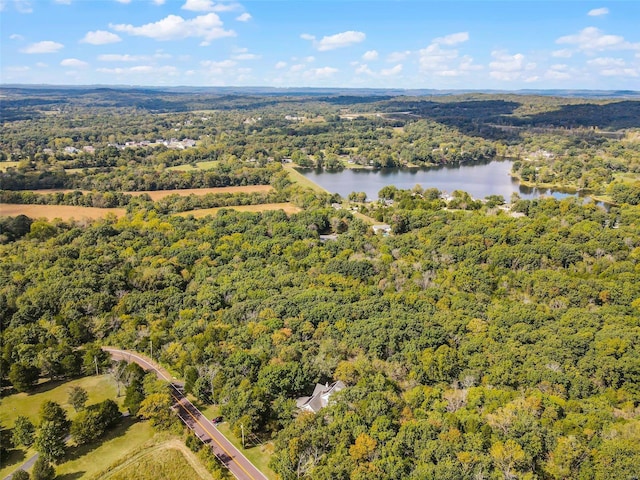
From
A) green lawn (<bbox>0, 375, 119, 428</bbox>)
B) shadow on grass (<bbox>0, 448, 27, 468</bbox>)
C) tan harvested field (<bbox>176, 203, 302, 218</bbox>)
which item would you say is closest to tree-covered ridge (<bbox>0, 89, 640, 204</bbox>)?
tan harvested field (<bbox>176, 203, 302, 218</bbox>)

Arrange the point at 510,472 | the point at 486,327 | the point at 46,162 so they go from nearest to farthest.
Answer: the point at 510,472 → the point at 486,327 → the point at 46,162

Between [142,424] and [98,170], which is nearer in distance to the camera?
[142,424]

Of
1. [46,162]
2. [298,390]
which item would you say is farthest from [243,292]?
[46,162]

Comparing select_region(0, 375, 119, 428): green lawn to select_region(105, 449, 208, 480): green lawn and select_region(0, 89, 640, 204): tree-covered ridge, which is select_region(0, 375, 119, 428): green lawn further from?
select_region(0, 89, 640, 204): tree-covered ridge

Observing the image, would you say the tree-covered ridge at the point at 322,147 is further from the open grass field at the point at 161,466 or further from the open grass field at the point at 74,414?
the open grass field at the point at 161,466

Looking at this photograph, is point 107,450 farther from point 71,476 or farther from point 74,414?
point 74,414

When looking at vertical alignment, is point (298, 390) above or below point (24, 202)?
below

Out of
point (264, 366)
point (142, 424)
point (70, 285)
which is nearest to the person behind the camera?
point (142, 424)

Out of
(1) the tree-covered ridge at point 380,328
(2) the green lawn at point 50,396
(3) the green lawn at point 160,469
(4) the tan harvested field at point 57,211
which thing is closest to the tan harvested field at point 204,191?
(4) the tan harvested field at point 57,211

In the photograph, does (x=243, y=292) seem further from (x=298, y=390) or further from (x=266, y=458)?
(x=266, y=458)
